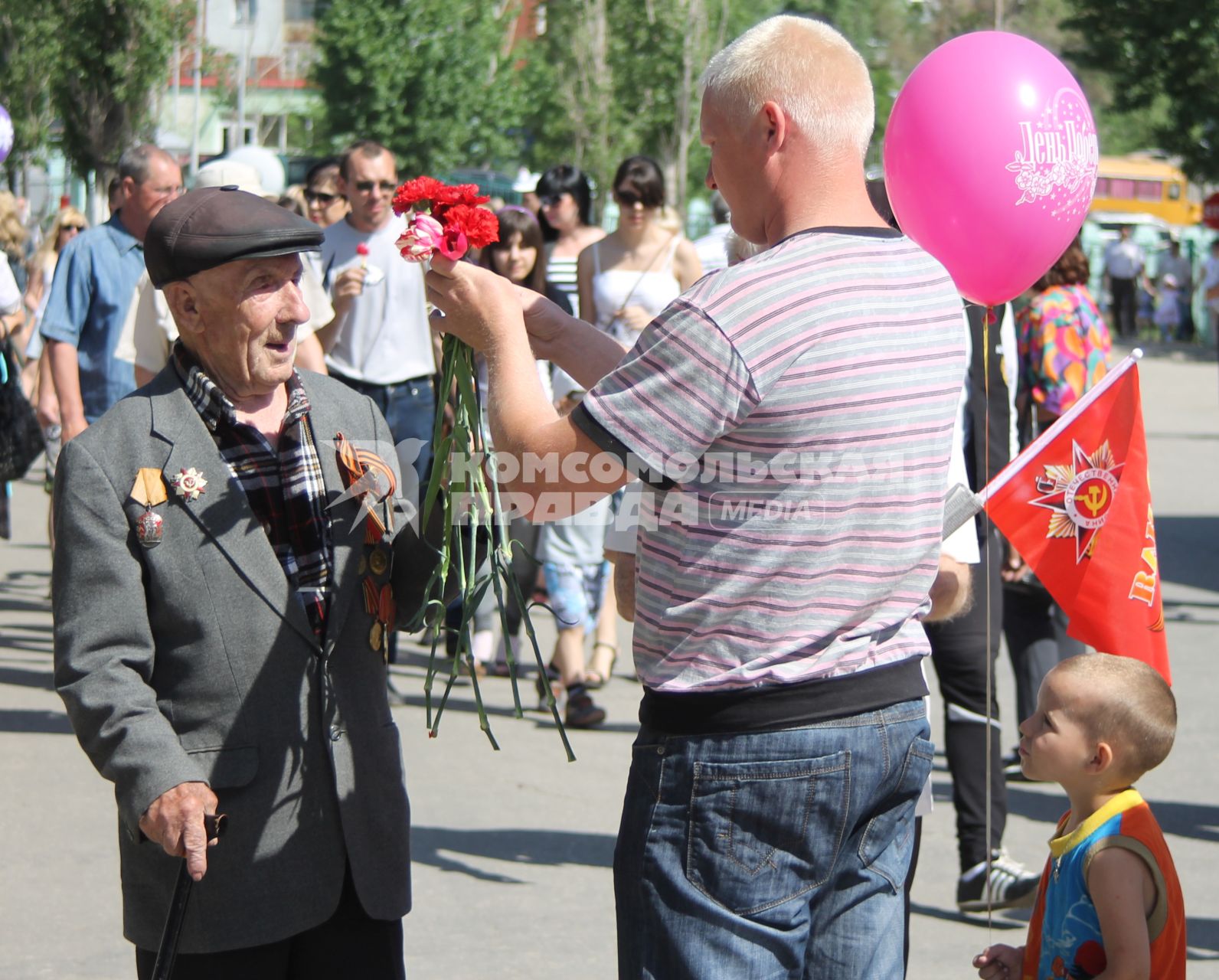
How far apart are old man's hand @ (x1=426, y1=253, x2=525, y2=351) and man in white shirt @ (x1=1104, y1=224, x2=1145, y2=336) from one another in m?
29.8

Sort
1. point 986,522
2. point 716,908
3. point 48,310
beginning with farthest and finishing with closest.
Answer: point 48,310 < point 986,522 < point 716,908

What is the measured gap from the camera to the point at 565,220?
9398mm

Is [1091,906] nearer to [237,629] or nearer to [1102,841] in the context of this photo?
[1102,841]

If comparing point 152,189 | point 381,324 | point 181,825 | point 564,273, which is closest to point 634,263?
point 381,324

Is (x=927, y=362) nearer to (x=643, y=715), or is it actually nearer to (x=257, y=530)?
(x=643, y=715)

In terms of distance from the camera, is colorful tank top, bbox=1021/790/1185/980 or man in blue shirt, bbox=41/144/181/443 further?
man in blue shirt, bbox=41/144/181/443

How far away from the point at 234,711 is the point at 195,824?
0.76 ft

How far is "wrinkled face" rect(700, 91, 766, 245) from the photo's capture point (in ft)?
7.79

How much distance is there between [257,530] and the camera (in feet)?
9.05

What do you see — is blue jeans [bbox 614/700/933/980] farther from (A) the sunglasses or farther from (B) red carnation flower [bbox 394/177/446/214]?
(A) the sunglasses

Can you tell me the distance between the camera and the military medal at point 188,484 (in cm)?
270

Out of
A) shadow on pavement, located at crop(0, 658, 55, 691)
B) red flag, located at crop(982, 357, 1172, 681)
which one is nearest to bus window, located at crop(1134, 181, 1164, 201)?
shadow on pavement, located at crop(0, 658, 55, 691)

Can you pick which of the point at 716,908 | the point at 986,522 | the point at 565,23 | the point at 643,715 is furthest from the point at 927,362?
the point at 565,23

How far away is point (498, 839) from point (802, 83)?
370 cm
